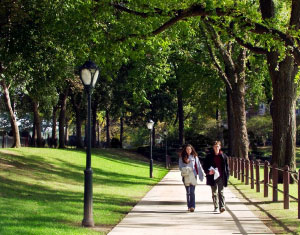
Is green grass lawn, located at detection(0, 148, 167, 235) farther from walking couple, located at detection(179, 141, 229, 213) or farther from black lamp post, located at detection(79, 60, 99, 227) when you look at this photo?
walking couple, located at detection(179, 141, 229, 213)

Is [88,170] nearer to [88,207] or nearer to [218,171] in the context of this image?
[88,207]

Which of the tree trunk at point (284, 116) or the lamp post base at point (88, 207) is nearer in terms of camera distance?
the lamp post base at point (88, 207)

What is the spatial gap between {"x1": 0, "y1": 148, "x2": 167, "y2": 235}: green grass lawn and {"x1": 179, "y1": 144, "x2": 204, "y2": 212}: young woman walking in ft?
5.94

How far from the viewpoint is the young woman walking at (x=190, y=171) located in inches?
484

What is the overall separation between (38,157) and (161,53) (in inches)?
347

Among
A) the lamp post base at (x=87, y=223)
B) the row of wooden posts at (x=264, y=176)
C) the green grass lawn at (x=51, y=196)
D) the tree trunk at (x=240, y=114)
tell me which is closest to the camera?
the green grass lawn at (x=51, y=196)

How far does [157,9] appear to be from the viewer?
1473 centimetres

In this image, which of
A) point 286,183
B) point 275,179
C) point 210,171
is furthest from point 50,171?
point 286,183

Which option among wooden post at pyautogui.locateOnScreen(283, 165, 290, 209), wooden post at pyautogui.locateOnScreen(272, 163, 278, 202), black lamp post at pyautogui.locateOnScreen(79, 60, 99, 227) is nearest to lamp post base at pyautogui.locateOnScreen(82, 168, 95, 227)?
black lamp post at pyautogui.locateOnScreen(79, 60, 99, 227)

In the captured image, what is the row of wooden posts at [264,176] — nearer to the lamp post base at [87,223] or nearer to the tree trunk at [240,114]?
the tree trunk at [240,114]

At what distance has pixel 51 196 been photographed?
15094mm

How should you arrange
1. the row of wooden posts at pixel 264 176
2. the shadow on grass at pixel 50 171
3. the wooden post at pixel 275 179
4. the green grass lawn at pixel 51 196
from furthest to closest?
the shadow on grass at pixel 50 171
the wooden post at pixel 275 179
the row of wooden posts at pixel 264 176
the green grass lawn at pixel 51 196

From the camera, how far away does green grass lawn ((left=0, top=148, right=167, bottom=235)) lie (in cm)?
988

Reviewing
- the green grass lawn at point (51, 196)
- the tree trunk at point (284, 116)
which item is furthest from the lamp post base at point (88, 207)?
the tree trunk at point (284, 116)
